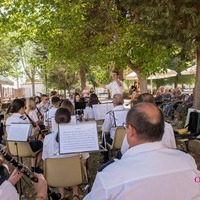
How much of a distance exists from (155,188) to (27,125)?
13.2ft

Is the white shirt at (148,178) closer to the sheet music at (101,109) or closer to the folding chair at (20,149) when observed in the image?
the folding chair at (20,149)

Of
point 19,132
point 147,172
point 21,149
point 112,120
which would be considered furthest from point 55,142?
point 147,172

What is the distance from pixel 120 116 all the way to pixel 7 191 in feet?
14.1

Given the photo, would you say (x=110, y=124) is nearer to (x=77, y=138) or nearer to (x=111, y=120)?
(x=111, y=120)

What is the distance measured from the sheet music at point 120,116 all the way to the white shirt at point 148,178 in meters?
4.29

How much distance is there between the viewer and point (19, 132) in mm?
5586

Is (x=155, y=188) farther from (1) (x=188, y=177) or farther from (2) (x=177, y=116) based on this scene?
(2) (x=177, y=116)

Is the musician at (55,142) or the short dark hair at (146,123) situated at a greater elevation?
the short dark hair at (146,123)

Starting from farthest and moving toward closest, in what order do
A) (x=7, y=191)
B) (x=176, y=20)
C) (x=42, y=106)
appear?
(x=42, y=106) < (x=176, y=20) < (x=7, y=191)

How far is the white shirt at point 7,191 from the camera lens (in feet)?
6.89

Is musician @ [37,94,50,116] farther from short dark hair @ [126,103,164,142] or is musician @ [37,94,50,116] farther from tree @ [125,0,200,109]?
short dark hair @ [126,103,164,142]

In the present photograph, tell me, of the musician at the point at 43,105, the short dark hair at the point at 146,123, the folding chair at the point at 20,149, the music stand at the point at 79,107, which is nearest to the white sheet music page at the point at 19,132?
the folding chair at the point at 20,149

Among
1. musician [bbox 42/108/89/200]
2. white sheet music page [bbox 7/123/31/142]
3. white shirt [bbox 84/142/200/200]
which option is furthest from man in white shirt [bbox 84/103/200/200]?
white sheet music page [bbox 7/123/31/142]

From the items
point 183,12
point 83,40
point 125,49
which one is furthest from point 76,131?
point 83,40
